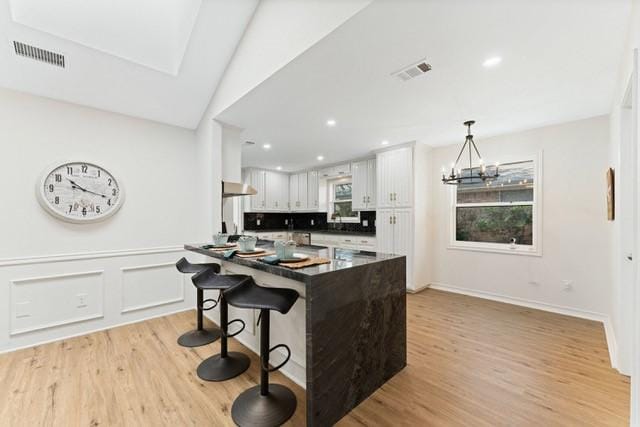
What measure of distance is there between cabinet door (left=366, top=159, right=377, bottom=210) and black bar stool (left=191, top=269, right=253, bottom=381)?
3.43 m

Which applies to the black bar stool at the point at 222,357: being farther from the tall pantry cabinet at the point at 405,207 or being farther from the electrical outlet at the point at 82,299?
the tall pantry cabinet at the point at 405,207

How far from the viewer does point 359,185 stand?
532 centimetres

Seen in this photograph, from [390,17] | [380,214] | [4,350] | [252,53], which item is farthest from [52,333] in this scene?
[380,214]

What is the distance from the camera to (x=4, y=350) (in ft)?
8.27

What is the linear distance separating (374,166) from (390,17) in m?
3.58

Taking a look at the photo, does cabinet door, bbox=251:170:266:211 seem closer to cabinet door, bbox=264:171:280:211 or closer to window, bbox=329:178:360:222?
cabinet door, bbox=264:171:280:211

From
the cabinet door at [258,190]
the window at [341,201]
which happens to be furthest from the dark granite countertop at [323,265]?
the cabinet door at [258,190]

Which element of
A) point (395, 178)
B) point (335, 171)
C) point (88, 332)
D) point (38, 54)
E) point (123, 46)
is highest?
point (123, 46)

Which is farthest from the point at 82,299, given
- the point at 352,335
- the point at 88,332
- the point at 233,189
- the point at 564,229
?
the point at 564,229

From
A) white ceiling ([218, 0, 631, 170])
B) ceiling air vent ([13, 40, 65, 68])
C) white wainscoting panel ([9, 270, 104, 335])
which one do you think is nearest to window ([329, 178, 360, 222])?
white ceiling ([218, 0, 631, 170])

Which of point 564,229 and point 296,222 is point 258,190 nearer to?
point 296,222

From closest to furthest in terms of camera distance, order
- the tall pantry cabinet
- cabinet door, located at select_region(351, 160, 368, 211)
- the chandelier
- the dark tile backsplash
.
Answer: the chandelier
the tall pantry cabinet
cabinet door, located at select_region(351, 160, 368, 211)
the dark tile backsplash

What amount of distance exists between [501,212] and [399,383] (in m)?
3.29

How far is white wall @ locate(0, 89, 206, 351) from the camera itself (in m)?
2.60
